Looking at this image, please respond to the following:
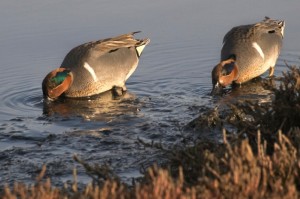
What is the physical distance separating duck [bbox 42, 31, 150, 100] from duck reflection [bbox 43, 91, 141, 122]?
0.37 feet

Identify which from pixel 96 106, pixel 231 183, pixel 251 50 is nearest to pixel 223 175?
pixel 231 183

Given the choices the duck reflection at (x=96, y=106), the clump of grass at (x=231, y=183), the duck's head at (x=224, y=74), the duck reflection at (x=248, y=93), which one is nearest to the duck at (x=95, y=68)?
the duck reflection at (x=96, y=106)

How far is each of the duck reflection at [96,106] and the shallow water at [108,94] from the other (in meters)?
0.01

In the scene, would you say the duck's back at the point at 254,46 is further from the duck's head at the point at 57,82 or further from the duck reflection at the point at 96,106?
the duck's head at the point at 57,82

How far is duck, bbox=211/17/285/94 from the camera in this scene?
9633 millimetres

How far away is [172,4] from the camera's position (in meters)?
11.5

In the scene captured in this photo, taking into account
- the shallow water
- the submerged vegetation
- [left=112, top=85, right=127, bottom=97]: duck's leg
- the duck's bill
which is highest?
the submerged vegetation

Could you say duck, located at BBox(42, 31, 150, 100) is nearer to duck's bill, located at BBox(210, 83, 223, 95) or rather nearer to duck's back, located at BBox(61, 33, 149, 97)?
duck's back, located at BBox(61, 33, 149, 97)

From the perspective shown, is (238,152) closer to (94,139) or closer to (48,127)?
(94,139)

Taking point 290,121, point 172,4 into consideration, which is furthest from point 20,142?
point 172,4

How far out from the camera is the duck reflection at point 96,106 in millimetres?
8312

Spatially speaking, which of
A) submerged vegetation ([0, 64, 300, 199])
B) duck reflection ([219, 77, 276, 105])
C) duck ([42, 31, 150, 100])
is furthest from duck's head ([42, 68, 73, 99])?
submerged vegetation ([0, 64, 300, 199])

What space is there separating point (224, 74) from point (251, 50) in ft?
3.02

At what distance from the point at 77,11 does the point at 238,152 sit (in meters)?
7.77
